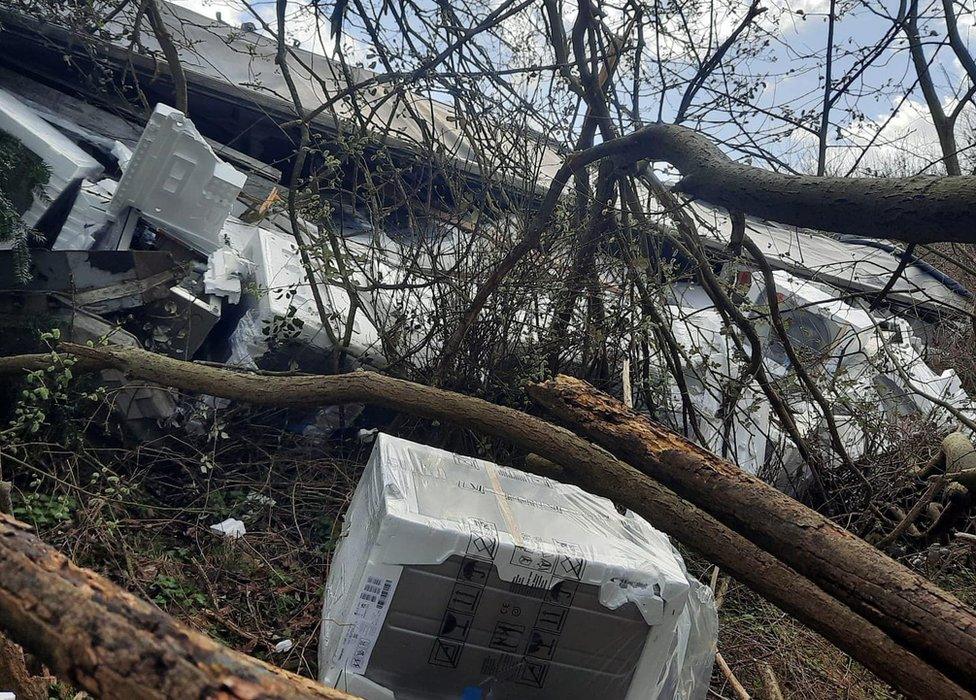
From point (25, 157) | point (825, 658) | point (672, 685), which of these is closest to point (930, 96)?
point (825, 658)

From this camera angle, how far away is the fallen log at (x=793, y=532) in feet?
5.98

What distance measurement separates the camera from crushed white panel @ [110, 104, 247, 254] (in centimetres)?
401

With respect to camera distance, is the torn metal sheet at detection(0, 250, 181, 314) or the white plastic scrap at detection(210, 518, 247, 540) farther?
the torn metal sheet at detection(0, 250, 181, 314)

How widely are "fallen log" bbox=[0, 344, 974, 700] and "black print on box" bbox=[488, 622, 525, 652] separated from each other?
1.81ft

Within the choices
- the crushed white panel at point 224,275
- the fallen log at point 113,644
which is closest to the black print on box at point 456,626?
the fallen log at point 113,644

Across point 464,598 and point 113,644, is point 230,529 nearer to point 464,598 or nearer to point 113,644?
Result: point 464,598

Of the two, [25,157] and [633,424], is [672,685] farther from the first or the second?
[25,157]

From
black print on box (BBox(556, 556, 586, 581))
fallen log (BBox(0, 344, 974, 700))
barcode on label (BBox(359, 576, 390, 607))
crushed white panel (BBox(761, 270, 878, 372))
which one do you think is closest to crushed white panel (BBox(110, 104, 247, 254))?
fallen log (BBox(0, 344, 974, 700))

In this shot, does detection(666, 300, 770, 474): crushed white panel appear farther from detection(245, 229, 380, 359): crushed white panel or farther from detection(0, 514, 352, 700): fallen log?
detection(0, 514, 352, 700): fallen log

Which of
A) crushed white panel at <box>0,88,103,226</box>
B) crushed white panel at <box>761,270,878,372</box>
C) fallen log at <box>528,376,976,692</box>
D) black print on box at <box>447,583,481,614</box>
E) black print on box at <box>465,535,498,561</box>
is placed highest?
crushed white panel at <box>761,270,878,372</box>

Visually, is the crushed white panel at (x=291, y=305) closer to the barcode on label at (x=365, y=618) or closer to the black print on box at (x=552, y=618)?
the barcode on label at (x=365, y=618)

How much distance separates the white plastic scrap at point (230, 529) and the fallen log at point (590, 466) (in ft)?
1.73

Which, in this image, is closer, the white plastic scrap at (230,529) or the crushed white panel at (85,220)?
the white plastic scrap at (230,529)

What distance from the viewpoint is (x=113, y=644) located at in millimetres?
1090
